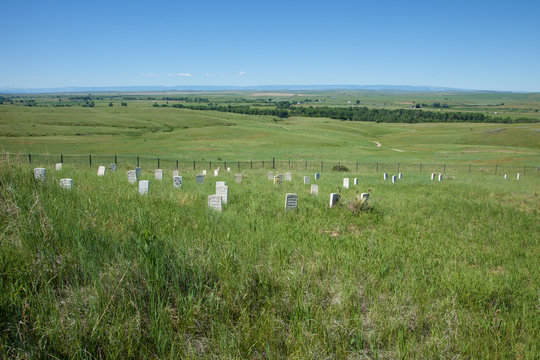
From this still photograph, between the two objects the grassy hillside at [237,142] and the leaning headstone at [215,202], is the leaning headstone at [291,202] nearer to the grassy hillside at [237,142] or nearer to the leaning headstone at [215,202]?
the leaning headstone at [215,202]

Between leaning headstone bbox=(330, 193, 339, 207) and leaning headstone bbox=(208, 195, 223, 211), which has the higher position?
leaning headstone bbox=(208, 195, 223, 211)

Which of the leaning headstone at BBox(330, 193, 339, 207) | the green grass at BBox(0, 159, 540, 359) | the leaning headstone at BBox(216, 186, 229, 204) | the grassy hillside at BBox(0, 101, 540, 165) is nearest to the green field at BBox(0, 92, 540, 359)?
the green grass at BBox(0, 159, 540, 359)

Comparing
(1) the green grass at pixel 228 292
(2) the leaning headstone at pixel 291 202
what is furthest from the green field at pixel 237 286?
(2) the leaning headstone at pixel 291 202

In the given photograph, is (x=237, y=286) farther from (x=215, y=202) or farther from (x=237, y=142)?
(x=237, y=142)

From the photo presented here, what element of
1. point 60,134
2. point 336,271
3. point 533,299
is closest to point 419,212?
point 533,299

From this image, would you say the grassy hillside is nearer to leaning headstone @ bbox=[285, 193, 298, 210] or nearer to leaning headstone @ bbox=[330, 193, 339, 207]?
leaning headstone @ bbox=[285, 193, 298, 210]

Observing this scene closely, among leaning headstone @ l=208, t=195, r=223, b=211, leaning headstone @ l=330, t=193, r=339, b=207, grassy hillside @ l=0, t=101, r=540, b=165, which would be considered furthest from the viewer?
grassy hillside @ l=0, t=101, r=540, b=165

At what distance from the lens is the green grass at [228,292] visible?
3.18m

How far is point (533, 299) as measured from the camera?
492 centimetres

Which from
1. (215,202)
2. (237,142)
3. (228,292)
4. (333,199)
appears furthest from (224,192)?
(237,142)

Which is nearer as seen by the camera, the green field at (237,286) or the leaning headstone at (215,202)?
the green field at (237,286)

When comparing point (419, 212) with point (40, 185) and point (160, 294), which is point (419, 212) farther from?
point (40, 185)

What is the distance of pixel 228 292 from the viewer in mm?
3938

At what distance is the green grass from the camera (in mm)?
3176
